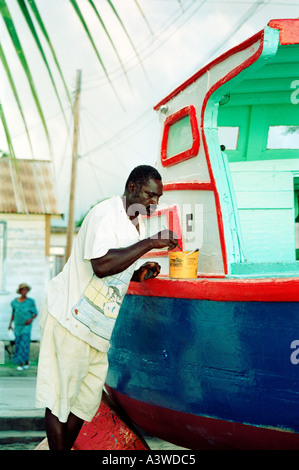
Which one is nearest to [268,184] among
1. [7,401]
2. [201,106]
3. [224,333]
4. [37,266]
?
[201,106]

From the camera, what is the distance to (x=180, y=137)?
4.07m

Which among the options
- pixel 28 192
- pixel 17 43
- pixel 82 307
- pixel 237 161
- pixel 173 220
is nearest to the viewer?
pixel 17 43

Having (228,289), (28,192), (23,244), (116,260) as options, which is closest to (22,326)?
(23,244)

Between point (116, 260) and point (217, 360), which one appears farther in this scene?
point (217, 360)

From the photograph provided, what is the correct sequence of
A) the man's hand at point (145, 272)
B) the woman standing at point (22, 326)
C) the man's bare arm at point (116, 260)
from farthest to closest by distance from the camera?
1. the woman standing at point (22, 326)
2. the man's hand at point (145, 272)
3. the man's bare arm at point (116, 260)

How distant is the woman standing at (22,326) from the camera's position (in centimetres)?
899

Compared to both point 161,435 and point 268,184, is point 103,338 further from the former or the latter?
point 268,184

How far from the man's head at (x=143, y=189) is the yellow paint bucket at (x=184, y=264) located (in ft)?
1.75

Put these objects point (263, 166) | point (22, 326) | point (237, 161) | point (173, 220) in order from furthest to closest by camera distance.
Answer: point (22, 326), point (237, 161), point (263, 166), point (173, 220)

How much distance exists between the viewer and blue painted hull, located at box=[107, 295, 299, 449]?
2.68 metres

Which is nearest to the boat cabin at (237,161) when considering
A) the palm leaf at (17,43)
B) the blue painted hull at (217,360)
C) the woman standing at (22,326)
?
the blue painted hull at (217,360)

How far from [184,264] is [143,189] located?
71cm

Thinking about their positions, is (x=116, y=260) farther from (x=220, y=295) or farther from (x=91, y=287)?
(x=220, y=295)

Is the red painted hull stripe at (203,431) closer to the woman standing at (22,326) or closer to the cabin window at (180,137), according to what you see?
the cabin window at (180,137)
